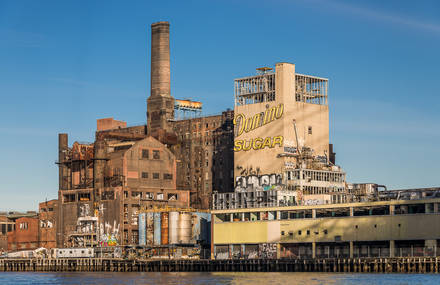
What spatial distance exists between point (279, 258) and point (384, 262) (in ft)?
85.0

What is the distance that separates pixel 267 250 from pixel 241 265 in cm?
847

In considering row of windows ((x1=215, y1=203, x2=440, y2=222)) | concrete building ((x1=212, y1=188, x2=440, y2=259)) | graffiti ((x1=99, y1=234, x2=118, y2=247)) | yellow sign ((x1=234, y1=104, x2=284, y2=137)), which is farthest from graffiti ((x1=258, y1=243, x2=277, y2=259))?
graffiti ((x1=99, y1=234, x2=118, y2=247))

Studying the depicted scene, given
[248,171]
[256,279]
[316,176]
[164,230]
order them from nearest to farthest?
[256,279] < [316,176] < [164,230] < [248,171]

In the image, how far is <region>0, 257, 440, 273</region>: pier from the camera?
139 meters

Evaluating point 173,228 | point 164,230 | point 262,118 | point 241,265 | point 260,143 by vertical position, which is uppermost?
point 262,118

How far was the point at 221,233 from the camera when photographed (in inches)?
6885

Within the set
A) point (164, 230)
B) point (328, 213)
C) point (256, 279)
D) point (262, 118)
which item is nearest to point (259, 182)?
point (262, 118)

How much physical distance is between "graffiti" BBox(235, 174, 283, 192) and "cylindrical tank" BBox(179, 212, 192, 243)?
41.8 feet

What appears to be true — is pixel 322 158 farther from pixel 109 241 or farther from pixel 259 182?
pixel 109 241

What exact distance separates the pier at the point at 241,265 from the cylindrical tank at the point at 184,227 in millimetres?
15703

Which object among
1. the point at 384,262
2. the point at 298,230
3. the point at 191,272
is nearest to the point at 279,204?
the point at 298,230

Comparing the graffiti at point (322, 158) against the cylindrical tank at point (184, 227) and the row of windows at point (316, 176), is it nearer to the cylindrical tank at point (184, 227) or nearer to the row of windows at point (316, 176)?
the row of windows at point (316, 176)

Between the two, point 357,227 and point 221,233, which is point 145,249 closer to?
point 221,233

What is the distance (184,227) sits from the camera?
627ft
